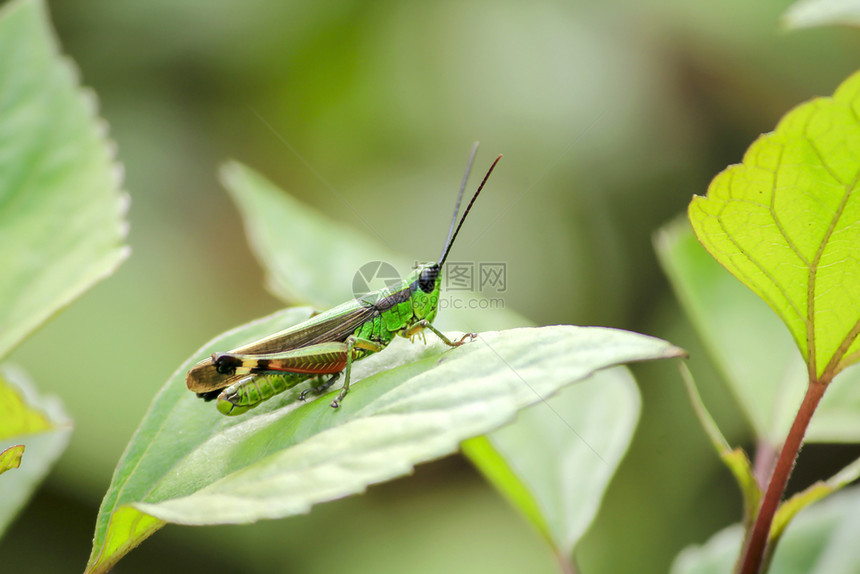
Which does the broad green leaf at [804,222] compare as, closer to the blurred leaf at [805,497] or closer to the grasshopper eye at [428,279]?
→ the blurred leaf at [805,497]

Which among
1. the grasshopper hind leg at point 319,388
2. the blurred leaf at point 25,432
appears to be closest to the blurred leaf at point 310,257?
the grasshopper hind leg at point 319,388

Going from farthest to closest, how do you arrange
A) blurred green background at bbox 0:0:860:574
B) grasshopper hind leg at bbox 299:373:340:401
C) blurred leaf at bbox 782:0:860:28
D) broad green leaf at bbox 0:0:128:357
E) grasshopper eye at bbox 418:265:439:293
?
blurred green background at bbox 0:0:860:574
grasshopper eye at bbox 418:265:439:293
grasshopper hind leg at bbox 299:373:340:401
broad green leaf at bbox 0:0:128:357
blurred leaf at bbox 782:0:860:28

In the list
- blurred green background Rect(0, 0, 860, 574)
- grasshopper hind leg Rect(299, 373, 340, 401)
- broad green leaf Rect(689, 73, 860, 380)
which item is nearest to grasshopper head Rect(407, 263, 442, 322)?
grasshopper hind leg Rect(299, 373, 340, 401)

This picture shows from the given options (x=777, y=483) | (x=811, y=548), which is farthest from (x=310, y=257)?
(x=811, y=548)

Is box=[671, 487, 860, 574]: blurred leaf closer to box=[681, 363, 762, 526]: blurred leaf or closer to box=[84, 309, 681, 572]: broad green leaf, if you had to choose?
box=[681, 363, 762, 526]: blurred leaf

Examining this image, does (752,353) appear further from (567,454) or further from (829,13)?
(829,13)

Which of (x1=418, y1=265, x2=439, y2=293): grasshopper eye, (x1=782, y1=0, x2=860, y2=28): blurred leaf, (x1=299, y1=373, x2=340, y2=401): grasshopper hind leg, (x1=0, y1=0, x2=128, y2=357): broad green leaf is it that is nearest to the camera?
(x1=782, y1=0, x2=860, y2=28): blurred leaf
